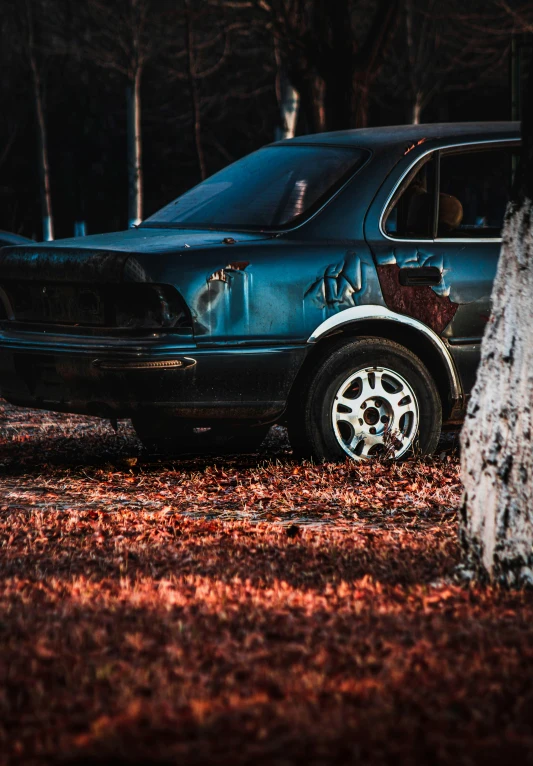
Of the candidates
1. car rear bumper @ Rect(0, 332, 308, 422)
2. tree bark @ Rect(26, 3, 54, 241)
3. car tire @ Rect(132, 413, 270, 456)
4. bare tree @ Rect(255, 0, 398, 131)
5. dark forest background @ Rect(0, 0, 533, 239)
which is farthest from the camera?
tree bark @ Rect(26, 3, 54, 241)

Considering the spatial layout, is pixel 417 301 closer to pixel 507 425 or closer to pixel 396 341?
pixel 396 341

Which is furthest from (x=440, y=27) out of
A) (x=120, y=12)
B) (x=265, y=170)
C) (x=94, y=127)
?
(x=265, y=170)

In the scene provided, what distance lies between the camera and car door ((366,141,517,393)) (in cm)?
708

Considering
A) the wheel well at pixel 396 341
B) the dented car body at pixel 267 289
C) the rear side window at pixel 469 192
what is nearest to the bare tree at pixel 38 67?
the rear side window at pixel 469 192

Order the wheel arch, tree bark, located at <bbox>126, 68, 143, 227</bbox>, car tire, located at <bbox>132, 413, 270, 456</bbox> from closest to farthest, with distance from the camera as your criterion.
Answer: the wheel arch < car tire, located at <bbox>132, 413, 270, 456</bbox> < tree bark, located at <bbox>126, 68, 143, 227</bbox>

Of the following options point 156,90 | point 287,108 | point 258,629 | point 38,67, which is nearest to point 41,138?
point 38,67

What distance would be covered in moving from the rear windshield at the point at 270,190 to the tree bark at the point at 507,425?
2.30m

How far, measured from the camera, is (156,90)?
139ft

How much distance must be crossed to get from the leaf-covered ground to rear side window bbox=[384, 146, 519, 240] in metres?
1.36

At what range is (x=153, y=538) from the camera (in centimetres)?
562

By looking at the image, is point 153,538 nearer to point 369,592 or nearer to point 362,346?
point 369,592

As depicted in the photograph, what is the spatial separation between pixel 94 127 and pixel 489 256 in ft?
126

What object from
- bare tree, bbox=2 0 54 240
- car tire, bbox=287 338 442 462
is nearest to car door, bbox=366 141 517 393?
car tire, bbox=287 338 442 462

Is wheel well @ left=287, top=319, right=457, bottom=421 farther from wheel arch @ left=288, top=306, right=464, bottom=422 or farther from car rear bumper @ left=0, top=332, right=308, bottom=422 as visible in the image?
car rear bumper @ left=0, top=332, right=308, bottom=422
